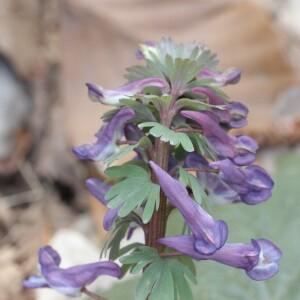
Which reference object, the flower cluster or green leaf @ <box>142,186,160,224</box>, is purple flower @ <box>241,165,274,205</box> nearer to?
the flower cluster

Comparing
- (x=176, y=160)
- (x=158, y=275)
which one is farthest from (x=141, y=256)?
(x=176, y=160)

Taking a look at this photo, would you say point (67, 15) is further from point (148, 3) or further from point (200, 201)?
point (200, 201)

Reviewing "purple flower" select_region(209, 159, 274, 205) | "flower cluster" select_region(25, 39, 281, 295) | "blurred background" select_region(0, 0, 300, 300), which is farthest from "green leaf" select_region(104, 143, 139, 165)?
"blurred background" select_region(0, 0, 300, 300)

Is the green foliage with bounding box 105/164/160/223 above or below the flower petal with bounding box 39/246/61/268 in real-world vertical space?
below

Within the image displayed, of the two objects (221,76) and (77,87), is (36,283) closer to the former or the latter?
(221,76)

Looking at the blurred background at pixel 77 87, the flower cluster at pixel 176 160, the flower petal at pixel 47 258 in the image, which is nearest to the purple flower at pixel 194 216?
the flower cluster at pixel 176 160

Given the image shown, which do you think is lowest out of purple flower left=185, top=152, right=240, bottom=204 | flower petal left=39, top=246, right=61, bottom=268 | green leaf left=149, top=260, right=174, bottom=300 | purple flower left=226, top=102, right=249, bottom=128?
green leaf left=149, top=260, right=174, bottom=300

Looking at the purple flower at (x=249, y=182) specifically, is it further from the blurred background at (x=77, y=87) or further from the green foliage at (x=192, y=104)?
the blurred background at (x=77, y=87)
